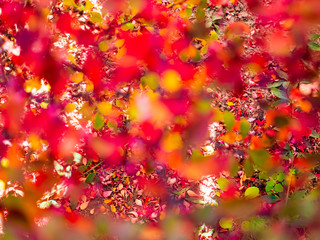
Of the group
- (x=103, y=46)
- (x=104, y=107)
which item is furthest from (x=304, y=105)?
(x=103, y=46)

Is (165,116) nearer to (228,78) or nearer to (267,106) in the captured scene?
(228,78)

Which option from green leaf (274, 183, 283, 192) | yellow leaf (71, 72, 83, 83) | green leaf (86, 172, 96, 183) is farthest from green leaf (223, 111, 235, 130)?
yellow leaf (71, 72, 83, 83)

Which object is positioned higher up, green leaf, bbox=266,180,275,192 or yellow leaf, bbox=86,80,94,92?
yellow leaf, bbox=86,80,94,92

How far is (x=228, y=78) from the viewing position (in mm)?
2006

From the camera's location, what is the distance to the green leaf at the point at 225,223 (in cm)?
156

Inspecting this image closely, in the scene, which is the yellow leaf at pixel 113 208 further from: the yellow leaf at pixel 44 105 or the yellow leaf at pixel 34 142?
the yellow leaf at pixel 44 105

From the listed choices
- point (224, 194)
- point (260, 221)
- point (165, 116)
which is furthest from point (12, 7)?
point (260, 221)

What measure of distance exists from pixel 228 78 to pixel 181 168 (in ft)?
2.33

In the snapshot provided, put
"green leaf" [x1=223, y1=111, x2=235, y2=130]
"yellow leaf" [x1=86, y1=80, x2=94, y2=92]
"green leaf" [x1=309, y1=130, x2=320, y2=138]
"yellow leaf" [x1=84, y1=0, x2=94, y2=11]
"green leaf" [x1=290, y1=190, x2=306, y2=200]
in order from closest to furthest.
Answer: "green leaf" [x1=290, y1=190, x2=306, y2=200]
"green leaf" [x1=223, y1=111, x2=235, y2=130]
"green leaf" [x1=309, y1=130, x2=320, y2=138]
"yellow leaf" [x1=86, y1=80, x2=94, y2=92]
"yellow leaf" [x1=84, y1=0, x2=94, y2=11]

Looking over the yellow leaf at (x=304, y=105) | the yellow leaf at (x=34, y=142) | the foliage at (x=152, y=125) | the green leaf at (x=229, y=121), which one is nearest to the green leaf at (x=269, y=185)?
the foliage at (x=152, y=125)

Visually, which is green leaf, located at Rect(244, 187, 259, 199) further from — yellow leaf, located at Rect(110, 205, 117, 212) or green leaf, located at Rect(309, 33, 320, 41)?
green leaf, located at Rect(309, 33, 320, 41)

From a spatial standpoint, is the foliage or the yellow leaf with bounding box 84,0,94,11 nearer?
the foliage

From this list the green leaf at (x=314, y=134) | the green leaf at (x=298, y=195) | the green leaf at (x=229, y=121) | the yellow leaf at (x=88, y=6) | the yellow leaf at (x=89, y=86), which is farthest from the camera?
the yellow leaf at (x=88, y=6)

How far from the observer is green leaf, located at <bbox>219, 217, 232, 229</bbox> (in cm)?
156
